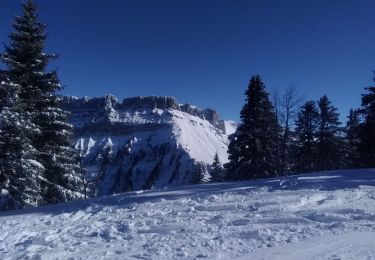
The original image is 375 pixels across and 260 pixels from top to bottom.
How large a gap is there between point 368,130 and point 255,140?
7.38 meters

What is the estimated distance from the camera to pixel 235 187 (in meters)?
12.9

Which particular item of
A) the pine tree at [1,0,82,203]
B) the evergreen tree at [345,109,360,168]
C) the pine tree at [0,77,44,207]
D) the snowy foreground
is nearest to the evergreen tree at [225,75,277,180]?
the evergreen tree at [345,109,360,168]

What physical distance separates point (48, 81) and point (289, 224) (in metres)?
14.1

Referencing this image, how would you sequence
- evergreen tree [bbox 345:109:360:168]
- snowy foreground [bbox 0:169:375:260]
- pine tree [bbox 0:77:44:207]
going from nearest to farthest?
snowy foreground [bbox 0:169:375:260]
pine tree [bbox 0:77:44:207]
evergreen tree [bbox 345:109:360:168]

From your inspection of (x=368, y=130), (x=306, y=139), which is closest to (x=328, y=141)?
(x=306, y=139)

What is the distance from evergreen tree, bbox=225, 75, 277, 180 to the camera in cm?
2588

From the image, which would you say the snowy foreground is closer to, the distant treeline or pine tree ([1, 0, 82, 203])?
pine tree ([1, 0, 82, 203])

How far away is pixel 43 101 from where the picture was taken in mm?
17344

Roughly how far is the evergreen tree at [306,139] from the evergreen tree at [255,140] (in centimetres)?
627

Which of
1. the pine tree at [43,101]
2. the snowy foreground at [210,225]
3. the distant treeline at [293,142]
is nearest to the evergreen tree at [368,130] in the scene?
the distant treeline at [293,142]

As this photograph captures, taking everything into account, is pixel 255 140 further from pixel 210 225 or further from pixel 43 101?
pixel 210 225

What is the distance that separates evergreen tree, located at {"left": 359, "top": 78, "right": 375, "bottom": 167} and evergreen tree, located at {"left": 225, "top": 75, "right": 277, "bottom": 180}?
19.9 feet

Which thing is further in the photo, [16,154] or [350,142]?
[350,142]

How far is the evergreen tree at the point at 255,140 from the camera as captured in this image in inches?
1019
